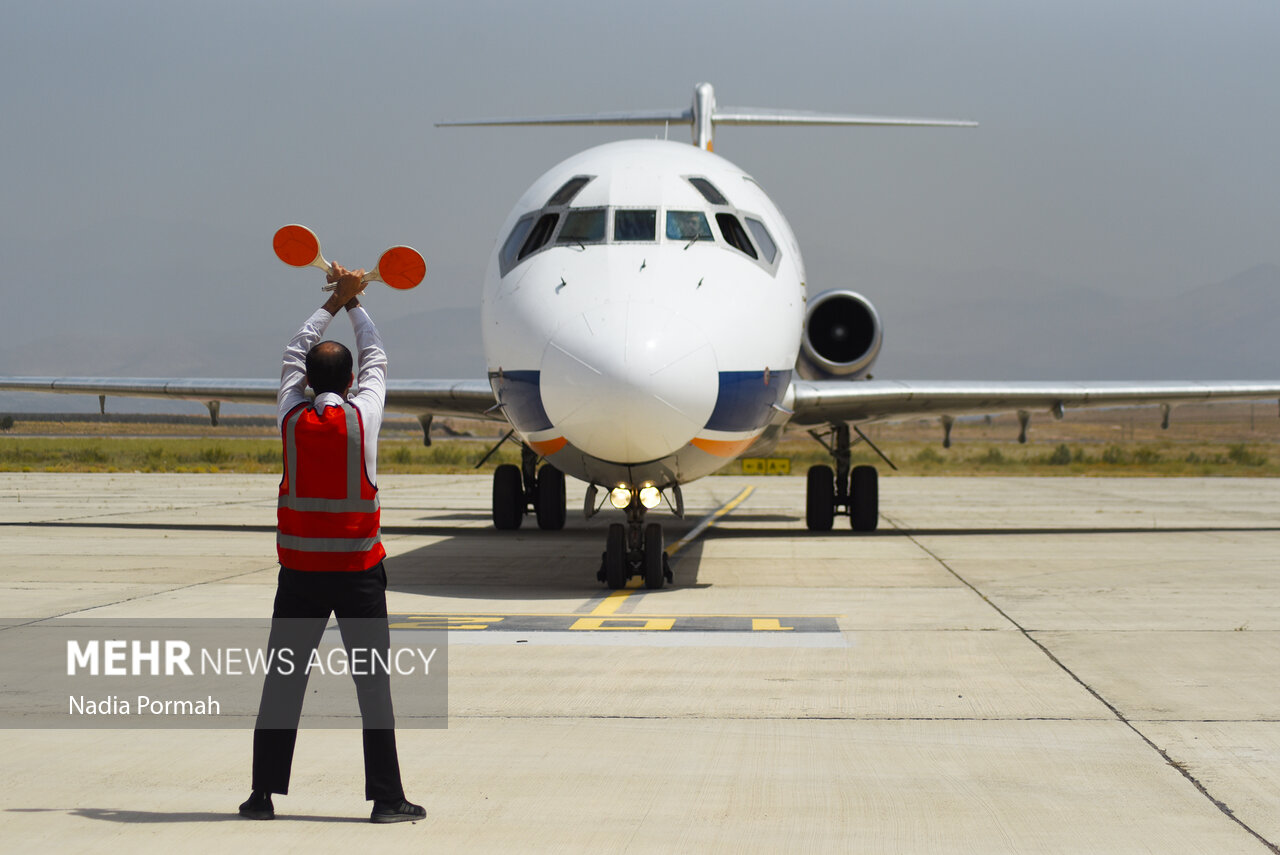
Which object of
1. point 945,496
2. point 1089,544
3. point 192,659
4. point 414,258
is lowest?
point 945,496

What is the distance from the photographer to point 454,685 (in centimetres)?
676

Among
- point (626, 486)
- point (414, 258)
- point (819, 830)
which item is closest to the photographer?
point (819, 830)

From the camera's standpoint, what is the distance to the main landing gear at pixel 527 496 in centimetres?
1750

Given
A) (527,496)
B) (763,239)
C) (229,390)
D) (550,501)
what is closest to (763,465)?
(527,496)

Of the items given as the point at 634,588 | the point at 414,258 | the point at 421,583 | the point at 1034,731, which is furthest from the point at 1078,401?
the point at 414,258

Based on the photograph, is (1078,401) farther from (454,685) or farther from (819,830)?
(819,830)

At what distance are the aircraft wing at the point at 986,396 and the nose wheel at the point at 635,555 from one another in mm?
4592

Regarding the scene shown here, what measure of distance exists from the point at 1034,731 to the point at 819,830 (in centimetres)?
182

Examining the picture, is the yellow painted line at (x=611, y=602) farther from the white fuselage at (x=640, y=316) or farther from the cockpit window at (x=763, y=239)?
the cockpit window at (x=763, y=239)

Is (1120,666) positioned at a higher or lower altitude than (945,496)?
higher

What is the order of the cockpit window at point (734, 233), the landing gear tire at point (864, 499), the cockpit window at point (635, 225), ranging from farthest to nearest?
the landing gear tire at point (864, 499) < the cockpit window at point (734, 233) < the cockpit window at point (635, 225)

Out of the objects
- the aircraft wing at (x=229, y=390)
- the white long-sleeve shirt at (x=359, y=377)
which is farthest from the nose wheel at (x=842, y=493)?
the white long-sleeve shirt at (x=359, y=377)

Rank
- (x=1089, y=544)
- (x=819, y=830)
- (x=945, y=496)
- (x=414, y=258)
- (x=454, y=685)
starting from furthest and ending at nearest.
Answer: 1. (x=945, y=496)
2. (x=1089, y=544)
3. (x=454, y=685)
4. (x=414, y=258)
5. (x=819, y=830)

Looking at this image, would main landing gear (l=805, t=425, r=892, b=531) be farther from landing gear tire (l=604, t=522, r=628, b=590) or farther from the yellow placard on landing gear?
landing gear tire (l=604, t=522, r=628, b=590)
